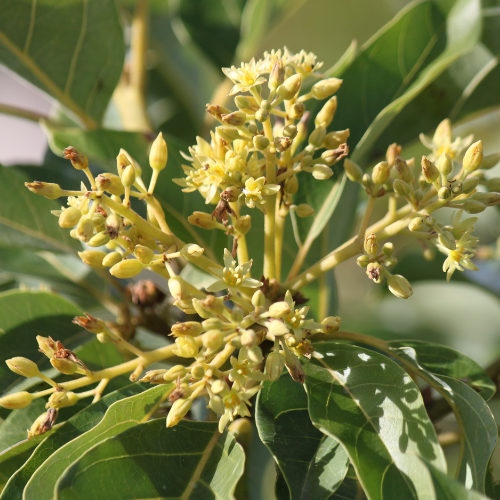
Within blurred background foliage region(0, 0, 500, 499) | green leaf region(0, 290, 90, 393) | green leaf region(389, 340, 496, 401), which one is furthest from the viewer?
blurred background foliage region(0, 0, 500, 499)

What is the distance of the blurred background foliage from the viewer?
1.23 m

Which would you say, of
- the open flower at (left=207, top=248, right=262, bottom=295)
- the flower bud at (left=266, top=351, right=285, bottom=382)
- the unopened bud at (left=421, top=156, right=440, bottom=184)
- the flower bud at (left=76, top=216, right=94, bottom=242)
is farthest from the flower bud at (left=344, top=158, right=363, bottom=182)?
the flower bud at (left=76, top=216, right=94, bottom=242)

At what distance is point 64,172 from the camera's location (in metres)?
1.65

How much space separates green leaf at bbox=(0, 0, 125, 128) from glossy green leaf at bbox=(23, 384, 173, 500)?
2.98ft

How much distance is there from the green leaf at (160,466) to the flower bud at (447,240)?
0.47 metres

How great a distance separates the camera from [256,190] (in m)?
0.81

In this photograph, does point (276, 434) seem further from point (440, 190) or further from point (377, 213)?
point (377, 213)

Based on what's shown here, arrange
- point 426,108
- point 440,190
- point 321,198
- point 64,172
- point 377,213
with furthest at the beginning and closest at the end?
point 377,213 < point 64,172 < point 426,108 < point 321,198 < point 440,190

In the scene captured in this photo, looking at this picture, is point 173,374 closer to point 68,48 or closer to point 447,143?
point 447,143

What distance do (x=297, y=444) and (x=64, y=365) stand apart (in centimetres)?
41

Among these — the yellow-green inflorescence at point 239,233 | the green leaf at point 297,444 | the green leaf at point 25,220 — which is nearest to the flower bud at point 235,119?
the yellow-green inflorescence at point 239,233

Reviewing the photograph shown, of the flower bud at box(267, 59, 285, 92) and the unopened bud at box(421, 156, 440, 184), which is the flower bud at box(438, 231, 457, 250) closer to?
the unopened bud at box(421, 156, 440, 184)

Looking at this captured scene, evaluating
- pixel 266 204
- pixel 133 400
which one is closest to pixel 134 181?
pixel 266 204

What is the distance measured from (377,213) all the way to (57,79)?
9.99ft
